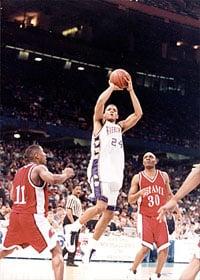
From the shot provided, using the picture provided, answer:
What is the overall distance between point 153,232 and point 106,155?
3.66 ft

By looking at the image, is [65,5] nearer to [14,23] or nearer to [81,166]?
[14,23]

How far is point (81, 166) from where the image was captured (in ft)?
66.0

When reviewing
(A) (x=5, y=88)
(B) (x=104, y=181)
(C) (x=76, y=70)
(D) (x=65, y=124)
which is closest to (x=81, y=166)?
(D) (x=65, y=124)

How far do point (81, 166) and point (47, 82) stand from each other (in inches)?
179

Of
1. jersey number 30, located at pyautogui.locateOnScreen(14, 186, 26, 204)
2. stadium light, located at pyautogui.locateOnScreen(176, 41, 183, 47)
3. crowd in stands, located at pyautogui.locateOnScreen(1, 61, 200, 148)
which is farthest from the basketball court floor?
stadium light, located at pyautogui.locateOnScreen(176, 41, 183, 47)

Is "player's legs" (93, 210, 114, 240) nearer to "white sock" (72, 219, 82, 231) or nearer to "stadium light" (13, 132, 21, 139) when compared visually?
"white sock" (72, 219, 82, 231)

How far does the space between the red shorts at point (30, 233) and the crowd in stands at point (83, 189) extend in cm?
543

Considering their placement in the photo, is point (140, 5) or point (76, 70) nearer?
point (140, 5)

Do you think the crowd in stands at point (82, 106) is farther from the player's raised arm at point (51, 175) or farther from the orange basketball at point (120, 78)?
the player's raised arm at point (51, 175)

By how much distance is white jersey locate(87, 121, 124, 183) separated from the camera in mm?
6719

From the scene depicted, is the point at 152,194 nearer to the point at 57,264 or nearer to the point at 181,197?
the point at 57,264

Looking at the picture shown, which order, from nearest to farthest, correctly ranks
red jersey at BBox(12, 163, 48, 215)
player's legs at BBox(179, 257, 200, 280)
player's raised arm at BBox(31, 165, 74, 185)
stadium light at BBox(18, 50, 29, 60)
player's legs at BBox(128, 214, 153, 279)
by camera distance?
1. player's legs at BBox(179, 257, 200, 280)
2. player's raised arm at BBox(31, 165, 74, 185)
3. red jersey at BBox(12, 163, 48, 215)
4. player's legs at BBox(128, 214, 153, 279)
5. stadium light at BBox(18, 50, 29, 60)

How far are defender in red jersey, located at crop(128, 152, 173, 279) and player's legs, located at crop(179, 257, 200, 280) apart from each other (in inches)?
128

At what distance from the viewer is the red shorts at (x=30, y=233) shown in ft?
17.1
